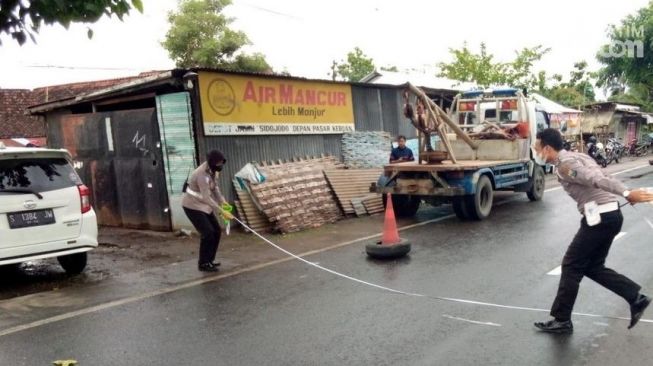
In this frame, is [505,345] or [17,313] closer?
[505,345]

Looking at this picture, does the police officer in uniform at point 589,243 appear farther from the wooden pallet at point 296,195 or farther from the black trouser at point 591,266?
A: the wooden pallet at point 296,195

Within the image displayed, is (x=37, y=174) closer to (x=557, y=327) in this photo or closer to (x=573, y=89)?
(x=557, y=327)

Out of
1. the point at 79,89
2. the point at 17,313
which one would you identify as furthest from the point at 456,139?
the point at 79,89

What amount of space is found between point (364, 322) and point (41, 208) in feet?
13.3

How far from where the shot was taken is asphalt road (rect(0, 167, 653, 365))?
4434mm

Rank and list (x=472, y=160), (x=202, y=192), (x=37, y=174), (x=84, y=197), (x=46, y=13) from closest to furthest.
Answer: (x=46, y=13) < (x=37, y=174) < (x=84, y=197) < (x=202, y=192) < (x=472, y=160)

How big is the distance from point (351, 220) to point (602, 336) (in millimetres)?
7380

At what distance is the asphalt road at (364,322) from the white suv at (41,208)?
4.90 feet

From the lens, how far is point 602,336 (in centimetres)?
467

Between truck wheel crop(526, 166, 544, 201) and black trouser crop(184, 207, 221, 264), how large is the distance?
8479 millimetres

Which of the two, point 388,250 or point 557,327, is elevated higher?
point 388,250

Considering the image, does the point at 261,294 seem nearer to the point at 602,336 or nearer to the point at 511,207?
the point at 602,336

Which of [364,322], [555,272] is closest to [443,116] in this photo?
[555,272]

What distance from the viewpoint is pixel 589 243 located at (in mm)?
4750
